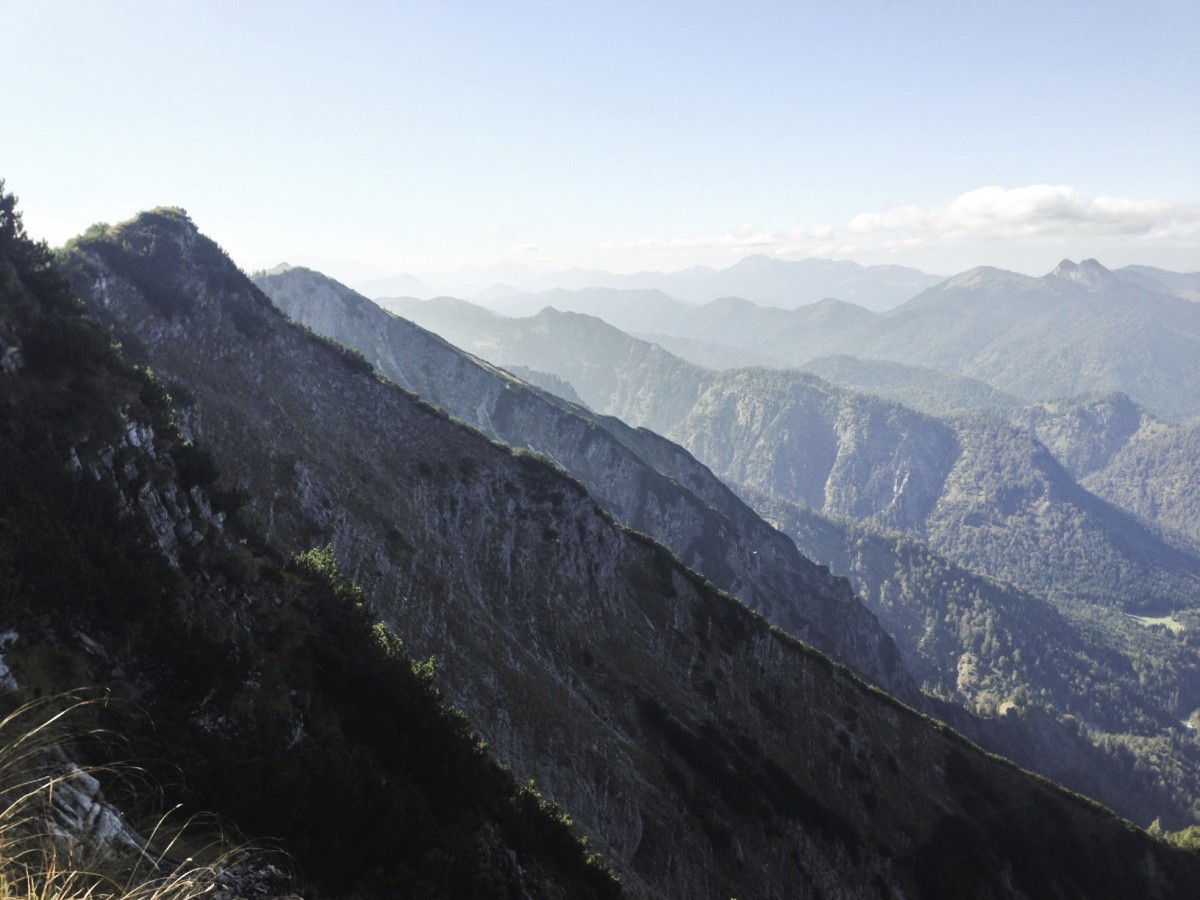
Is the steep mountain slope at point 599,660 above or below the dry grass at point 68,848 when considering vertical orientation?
below

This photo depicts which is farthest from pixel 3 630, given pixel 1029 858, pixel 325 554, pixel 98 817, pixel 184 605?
pixel 1029 858

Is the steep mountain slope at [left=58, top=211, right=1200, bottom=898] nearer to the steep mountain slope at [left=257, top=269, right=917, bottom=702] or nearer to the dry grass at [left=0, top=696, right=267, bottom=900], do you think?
the dry grass at [left=0, top=696, right=267, bottom=900]

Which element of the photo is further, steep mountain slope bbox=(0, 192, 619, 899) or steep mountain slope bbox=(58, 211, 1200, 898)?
steep mountain slope bbox=(58, 211, 1200, 898)

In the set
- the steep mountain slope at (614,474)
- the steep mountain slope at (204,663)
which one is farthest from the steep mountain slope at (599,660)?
the steep mountain slope at (614,474)

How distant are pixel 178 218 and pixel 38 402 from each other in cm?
7090

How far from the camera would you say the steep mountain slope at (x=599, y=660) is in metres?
60.0

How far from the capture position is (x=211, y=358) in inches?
2972

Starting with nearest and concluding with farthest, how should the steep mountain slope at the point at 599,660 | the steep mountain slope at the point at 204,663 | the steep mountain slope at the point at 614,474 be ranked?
the steep mountain slope at the point at 204,663 < the steep mountain slope at the point at 599,660 < the steep mountain slope at the point at 614,474

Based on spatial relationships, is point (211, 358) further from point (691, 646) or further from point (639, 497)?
point (639, 497)

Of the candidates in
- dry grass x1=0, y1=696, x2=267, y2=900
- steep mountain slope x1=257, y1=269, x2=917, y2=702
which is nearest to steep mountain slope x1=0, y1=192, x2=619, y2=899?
dry grass x1=0, y1=696, x2=267, y2=900

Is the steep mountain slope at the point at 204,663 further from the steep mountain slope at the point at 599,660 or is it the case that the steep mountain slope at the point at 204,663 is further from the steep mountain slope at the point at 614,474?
the steep mountain slope at the point at 614,474

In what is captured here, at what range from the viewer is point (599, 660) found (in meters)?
72.8

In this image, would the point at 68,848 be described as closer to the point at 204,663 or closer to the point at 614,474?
the point at 204,663

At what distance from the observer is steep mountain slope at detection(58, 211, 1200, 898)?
197ft
